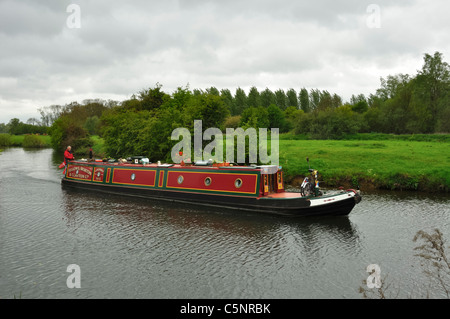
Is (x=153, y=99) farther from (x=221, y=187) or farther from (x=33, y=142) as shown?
(x=33, y=142)

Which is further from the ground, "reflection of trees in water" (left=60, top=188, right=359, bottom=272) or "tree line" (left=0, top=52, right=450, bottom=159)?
"tree line" (left=0, top=52, right=450, bottom=159)

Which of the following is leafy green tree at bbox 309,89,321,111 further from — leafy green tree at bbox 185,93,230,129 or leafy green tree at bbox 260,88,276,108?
leafy green tree at bbox 185,93,230,129

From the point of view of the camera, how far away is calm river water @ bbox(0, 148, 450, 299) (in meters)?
7.94

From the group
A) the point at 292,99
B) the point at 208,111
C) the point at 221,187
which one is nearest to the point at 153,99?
the point at 208,111

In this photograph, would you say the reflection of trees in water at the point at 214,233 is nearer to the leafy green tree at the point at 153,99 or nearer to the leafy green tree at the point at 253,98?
the leafy green tree at the point at 153,99

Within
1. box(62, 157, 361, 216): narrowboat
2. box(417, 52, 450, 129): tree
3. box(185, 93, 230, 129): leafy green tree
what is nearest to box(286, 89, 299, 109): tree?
box(417, 52, 450, 129): tree

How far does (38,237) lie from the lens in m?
11.4

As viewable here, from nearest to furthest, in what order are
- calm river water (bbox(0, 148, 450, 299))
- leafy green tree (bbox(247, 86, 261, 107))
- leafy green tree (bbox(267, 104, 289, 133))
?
calm river water (bbox(0, 148, 450, 299)) < leafy green tree (bbox(267, 104, 289, 133)) < leafy green tree (bbox(247, 86, 261, 107))

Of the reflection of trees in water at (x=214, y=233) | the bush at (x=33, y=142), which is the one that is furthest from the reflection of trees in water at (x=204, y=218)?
the bush at (x=33, y=142)

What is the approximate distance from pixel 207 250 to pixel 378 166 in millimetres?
14779

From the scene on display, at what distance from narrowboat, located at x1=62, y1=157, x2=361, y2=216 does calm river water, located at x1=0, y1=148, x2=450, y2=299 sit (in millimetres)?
513

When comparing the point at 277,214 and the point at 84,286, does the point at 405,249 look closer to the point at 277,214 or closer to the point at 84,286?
the point at 277,214
